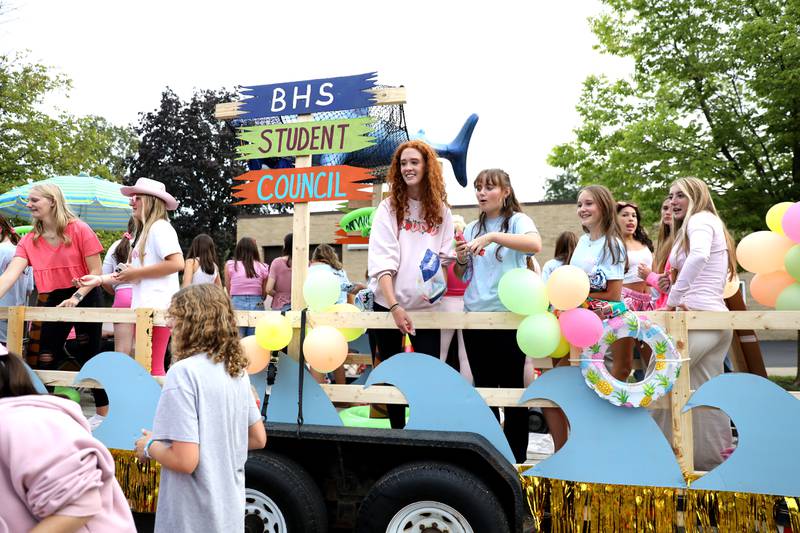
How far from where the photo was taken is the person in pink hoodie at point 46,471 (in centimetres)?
166

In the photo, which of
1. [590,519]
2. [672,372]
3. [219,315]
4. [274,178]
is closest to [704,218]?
[672,372]

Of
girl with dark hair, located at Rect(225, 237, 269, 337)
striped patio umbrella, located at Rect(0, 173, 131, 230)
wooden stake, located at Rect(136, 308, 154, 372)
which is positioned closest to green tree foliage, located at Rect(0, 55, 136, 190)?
striped patio umbrella, located at Rect(0, 173, 131, 230)

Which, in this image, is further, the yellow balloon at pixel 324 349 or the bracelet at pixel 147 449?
the yellow balloon at pixel 324 349

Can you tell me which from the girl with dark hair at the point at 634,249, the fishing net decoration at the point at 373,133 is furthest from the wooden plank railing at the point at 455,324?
the girl with dark hair at the point at 634,249

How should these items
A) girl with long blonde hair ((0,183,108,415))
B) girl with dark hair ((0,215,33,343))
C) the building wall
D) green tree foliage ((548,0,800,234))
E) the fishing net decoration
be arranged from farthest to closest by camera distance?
the building wall < green tree foliage ((548,0,800,234)) < girl with dark hair ((0,215,33,343)) < girl with long blonde hair ((0,183,108,415)) < the fishing net decoration

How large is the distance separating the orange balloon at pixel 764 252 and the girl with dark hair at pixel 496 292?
1.35m

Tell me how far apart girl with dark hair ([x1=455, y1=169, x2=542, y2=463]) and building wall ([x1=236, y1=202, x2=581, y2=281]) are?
19.9 m

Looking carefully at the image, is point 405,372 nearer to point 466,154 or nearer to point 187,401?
point 187,401

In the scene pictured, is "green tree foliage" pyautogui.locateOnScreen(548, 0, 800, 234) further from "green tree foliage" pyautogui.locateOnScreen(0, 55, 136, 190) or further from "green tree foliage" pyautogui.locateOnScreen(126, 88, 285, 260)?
"green tree foliage" pyautogui.locateOnScreen(126, 88, 285, 260)

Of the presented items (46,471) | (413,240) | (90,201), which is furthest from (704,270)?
(90,201)

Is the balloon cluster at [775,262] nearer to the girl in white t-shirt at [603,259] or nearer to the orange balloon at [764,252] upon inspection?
the orange balloon at [764,252]

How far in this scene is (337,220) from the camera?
83.8 feet

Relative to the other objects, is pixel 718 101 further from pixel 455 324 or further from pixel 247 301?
pixel 455 324

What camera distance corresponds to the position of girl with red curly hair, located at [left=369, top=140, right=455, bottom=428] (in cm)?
387
